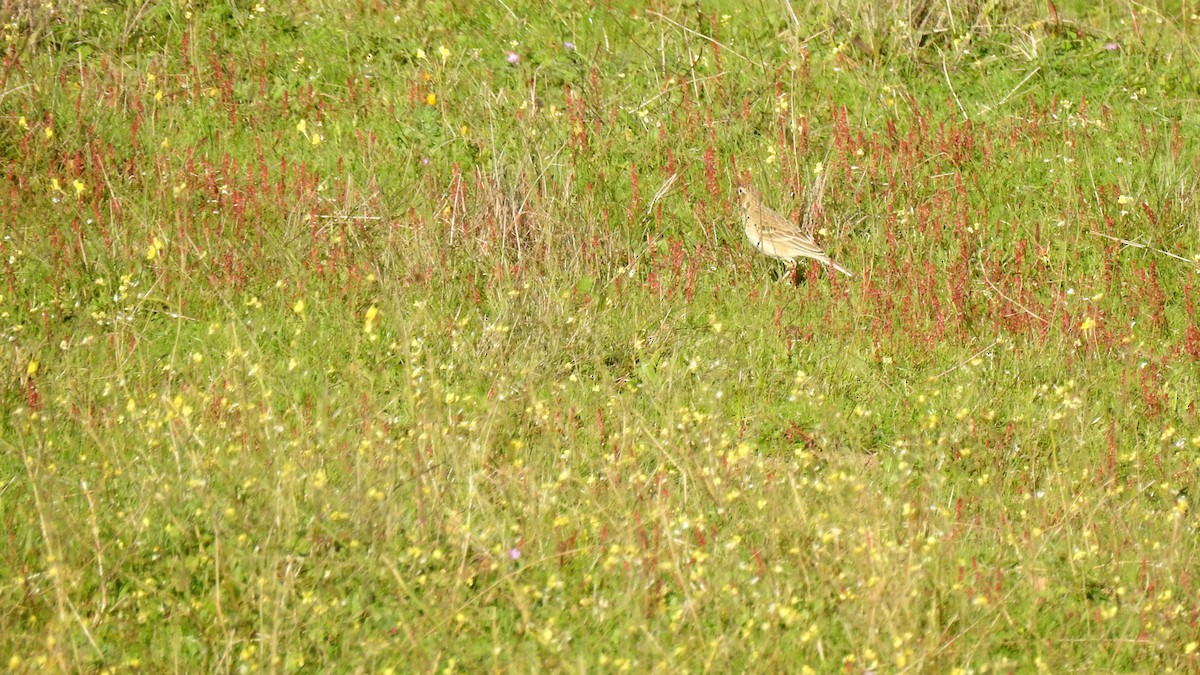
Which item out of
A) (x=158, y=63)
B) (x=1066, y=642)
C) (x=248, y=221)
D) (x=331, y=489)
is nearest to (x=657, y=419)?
(x=331, y=489)

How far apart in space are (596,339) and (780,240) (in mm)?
1458

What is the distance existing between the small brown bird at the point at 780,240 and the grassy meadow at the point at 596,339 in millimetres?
86

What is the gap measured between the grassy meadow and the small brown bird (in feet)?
0.28

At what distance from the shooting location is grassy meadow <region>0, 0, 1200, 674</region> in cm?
436

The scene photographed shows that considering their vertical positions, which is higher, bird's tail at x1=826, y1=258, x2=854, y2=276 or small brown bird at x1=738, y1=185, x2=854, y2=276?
small brown bird at x1=738, y1=185, x2=854, y2=276

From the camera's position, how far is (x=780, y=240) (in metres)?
7.49

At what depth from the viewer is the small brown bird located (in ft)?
24.6

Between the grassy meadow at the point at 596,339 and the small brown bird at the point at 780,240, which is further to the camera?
the small brown bird at the point at 780,240

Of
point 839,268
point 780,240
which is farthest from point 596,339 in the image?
point 839,268

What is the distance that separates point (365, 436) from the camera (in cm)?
533

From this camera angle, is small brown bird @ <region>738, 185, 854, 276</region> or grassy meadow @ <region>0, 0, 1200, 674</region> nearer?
grassy meadow @ <region>0, 0, 1200, 674</region>

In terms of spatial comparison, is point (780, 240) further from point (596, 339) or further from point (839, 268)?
point (596, 339)

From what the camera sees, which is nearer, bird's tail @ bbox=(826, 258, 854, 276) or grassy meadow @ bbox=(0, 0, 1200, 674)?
grassy meadow @ bbox=(0, 0, 1200, 674)

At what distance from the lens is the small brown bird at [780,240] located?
7492 mm
